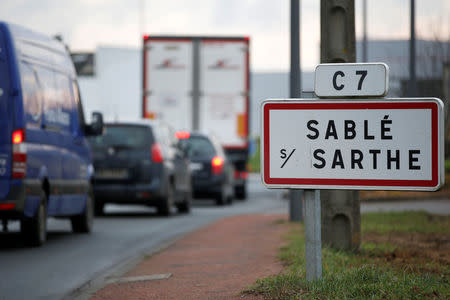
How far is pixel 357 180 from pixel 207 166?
701 inches

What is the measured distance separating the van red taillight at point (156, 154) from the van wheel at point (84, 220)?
345cm

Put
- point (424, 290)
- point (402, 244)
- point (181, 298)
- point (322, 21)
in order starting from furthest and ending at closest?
point (402, 244) → point (322, 21) → point (181, 298) → point (424, 290)

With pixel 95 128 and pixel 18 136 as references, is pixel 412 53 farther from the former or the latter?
pixel 18 136

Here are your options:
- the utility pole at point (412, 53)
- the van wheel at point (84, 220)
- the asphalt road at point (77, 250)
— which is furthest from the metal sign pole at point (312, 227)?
the utility pole at point (412, 53)

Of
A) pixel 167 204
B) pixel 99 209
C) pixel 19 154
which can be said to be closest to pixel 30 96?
pixel 19 154

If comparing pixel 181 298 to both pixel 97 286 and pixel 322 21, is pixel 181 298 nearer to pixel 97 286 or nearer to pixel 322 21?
pixel 97 286

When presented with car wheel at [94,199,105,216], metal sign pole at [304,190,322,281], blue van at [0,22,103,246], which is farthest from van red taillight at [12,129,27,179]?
car wheel at [94,199,105,216]

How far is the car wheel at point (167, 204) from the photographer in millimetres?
19453

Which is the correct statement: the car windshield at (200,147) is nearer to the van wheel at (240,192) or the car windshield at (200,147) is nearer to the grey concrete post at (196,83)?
the grey concrete post at (196,83)

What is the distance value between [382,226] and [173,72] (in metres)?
14.0

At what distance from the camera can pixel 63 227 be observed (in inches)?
672

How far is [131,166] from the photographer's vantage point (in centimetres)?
1903

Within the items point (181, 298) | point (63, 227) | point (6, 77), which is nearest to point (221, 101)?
point (63, 227)

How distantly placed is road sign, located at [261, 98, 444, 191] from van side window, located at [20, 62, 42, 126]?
5.40 metres
